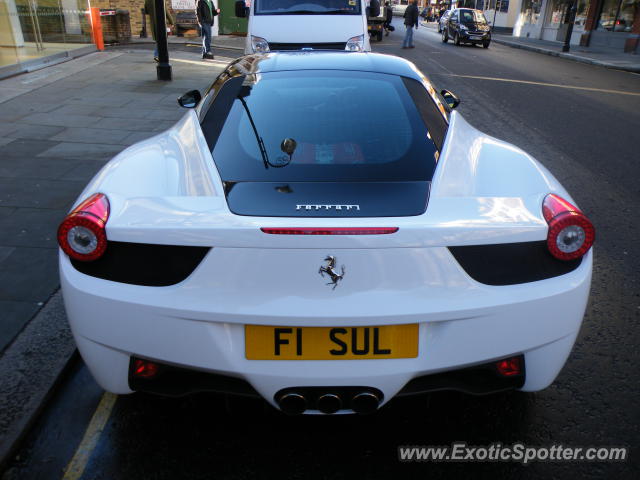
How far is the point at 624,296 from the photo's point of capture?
3689 millimetres

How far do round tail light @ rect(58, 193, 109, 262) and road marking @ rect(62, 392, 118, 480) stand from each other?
82cm

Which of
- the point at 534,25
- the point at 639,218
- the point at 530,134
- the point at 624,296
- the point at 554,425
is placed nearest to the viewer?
the point at 554,425

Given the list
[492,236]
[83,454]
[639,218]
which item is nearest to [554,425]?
[492,236]

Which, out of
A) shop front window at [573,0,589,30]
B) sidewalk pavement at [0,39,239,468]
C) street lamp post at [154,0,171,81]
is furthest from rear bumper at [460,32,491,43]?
street lamp post at [154,0,171,81]

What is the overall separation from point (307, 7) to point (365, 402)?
938 centimetres

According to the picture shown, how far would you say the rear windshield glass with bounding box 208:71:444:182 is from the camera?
2.40m

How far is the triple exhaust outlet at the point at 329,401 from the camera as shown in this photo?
78.0 inches

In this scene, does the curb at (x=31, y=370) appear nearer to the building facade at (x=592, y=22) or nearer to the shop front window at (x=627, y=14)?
the building facade at (x=592, y=22)

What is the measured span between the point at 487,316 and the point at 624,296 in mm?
2219

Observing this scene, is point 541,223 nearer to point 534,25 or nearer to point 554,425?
point 554,425

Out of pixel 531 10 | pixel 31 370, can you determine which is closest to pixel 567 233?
pixel 31 370

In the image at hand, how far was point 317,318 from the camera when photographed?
1.88 m

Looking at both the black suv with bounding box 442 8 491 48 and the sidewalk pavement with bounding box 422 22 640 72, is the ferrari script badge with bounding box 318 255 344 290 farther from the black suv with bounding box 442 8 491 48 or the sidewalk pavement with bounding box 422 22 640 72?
the black suv with bounding box 442 8 491 48
